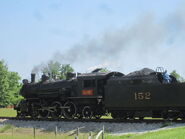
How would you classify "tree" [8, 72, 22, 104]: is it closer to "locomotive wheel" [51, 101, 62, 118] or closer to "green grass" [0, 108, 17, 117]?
"green grass" [0, 108, 17, 117]

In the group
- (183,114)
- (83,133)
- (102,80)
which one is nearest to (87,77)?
(102,80)

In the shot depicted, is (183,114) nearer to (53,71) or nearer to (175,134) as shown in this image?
(175,134)

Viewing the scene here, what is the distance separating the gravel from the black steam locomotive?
4.54 ft

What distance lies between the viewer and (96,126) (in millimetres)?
21516

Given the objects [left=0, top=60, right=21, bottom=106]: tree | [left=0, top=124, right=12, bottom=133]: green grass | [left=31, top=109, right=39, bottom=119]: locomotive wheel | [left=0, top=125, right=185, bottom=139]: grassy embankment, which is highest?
[left=0, top=60, right=21, bottom=106]: tree

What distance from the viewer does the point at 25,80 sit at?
28891 millimetres

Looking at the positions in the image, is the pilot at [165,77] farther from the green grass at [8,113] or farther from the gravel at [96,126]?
the green grass at [8,113]

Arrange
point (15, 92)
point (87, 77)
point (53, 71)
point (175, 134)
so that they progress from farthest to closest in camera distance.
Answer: point (53, 71), point (15, 92), point (87, 77), point (175, 134)

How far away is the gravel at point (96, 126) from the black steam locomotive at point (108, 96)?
4.54 ft

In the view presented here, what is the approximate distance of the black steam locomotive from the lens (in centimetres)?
2077

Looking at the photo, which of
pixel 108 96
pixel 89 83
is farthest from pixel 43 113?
pixel 108 96

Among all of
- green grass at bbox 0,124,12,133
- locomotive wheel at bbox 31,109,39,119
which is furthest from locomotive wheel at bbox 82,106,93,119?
green grass at bbox 0,124,12,133

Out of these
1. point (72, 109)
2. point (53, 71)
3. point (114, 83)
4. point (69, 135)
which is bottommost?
point (69, 135)

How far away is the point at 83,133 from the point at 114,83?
152 inches
